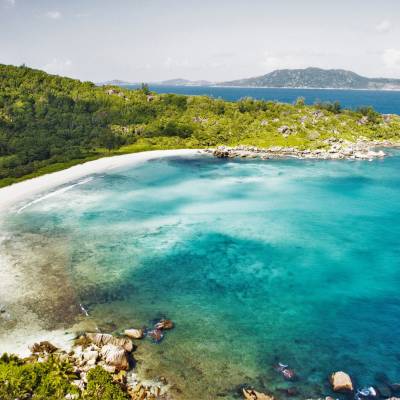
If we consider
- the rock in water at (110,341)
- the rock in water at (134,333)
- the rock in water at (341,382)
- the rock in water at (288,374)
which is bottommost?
the rock in water at (288,374)

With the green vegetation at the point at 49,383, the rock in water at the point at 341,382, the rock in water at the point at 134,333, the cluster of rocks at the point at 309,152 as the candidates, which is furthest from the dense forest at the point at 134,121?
the rock in water at the point at 341,382

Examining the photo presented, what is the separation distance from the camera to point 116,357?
25.2 metres

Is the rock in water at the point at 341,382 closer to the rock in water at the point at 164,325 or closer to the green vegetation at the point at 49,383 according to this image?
the rock in water at the point at 164,325

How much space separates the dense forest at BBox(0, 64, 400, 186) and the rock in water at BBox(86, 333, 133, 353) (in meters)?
67.1

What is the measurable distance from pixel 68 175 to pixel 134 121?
51758 mm

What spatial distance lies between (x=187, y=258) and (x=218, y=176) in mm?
39074

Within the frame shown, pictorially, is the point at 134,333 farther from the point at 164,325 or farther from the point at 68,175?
the point at 68,175

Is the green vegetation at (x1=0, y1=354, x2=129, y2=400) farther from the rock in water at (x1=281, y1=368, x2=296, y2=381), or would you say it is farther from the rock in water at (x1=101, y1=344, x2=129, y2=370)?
the rock in water at (x1=281, y1=368, x2=296, y2=381)

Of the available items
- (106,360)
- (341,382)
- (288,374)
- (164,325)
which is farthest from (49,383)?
(341,382)

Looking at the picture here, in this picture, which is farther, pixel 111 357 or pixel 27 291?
pixel 27 291

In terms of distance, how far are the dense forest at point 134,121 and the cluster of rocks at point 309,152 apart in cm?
454

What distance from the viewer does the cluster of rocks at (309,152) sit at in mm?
99694

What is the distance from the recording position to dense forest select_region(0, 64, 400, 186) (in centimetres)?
10250

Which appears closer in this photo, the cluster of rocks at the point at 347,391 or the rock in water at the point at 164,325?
the cluster of rocks at the point at 347,391
